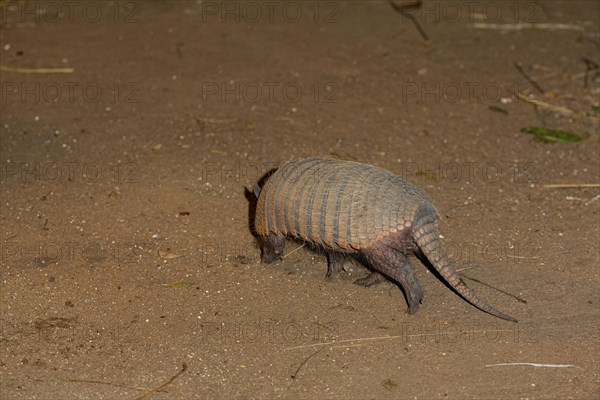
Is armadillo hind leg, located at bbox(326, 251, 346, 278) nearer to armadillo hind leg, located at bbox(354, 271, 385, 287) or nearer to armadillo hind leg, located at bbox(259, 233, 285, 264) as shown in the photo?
armadillo hind leg, located at bbox(354, 271, 385, 287)

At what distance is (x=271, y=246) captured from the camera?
6.38 metres

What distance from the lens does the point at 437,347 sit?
560 cm

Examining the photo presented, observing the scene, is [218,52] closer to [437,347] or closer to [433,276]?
[433,276]

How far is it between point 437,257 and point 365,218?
22.7 inches

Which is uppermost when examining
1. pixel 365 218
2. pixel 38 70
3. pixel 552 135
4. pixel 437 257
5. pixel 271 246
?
pixel 38 70

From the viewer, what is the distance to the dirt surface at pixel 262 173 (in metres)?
5.50

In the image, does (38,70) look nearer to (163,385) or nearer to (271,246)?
(271,246)

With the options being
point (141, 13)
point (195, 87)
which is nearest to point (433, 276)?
point (195, 87)

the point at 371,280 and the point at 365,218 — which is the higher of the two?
the point at 365,218

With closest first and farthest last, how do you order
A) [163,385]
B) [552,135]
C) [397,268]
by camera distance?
1. [163,385]
2. [397,268]
3. [552,135]

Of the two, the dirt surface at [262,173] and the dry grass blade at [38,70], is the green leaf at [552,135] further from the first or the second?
the dry grass blade at [38,70]

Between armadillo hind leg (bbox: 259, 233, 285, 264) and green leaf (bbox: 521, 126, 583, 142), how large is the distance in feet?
11.1

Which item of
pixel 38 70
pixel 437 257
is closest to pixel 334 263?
pixel 437 257

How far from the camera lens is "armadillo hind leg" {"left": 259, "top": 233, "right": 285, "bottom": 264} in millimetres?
6320
